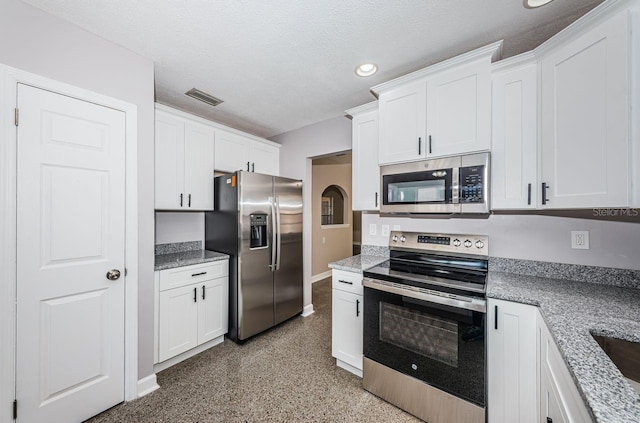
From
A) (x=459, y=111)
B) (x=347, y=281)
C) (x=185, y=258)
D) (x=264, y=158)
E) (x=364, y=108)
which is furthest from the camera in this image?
(x=264, y=158)

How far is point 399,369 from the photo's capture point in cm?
177

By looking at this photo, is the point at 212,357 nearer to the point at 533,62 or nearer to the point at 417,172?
the point at 417,172

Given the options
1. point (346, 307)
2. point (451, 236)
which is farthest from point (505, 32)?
point (346, 307)

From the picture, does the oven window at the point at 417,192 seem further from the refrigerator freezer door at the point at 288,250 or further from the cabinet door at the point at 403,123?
the refrigerator freezer door at the point at 288,250

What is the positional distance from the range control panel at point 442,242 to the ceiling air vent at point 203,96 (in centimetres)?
233

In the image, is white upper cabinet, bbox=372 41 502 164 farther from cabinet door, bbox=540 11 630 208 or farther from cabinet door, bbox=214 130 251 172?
cabinet door, bbox=214 130 251 172

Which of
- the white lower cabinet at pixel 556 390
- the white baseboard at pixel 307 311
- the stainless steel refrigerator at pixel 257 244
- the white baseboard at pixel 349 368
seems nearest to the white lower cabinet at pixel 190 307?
the stainless steel refrigerator at pixel 257 244

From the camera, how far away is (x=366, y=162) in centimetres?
243

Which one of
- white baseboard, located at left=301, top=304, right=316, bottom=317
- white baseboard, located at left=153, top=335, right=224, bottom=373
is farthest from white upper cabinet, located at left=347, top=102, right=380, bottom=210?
white baseboard, located at left=153, top=335, right=224, bottom=373

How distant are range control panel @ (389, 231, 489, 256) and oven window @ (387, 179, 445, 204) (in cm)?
44

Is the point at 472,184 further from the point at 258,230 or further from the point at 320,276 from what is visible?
the point at 320,276

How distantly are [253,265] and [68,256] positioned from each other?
1473 millimetres

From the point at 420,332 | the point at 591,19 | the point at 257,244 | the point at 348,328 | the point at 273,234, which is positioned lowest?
the point at 348,328

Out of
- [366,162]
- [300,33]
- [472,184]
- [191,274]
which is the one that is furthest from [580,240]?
[191,274]
